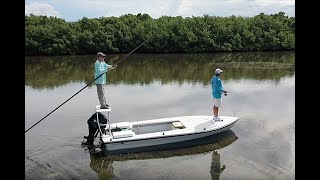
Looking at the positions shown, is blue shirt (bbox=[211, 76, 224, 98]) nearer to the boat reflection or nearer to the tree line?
the boat reflection

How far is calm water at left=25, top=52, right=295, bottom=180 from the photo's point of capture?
7.66 metres

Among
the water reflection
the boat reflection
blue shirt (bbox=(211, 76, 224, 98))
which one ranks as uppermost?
the water reflection

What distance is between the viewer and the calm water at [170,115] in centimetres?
766

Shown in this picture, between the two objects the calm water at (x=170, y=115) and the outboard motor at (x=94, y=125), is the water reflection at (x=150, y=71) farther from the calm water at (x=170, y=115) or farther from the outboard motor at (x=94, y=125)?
the outboard motor at (x=94, y=125)

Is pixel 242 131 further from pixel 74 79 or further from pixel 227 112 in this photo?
pixel 74 79

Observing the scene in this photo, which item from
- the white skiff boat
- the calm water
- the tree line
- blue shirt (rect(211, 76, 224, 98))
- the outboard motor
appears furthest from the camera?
the tree line

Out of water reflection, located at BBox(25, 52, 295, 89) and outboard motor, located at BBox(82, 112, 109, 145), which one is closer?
outboard motor, located at BBox(82, 112, 109, 145)

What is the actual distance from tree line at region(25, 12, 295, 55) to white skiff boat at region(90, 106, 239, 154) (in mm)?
25153

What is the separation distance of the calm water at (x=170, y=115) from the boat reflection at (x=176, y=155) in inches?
0.8

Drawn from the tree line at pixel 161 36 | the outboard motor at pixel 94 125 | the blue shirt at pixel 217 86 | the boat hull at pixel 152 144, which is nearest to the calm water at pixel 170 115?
the boat hull at pixel 152 144

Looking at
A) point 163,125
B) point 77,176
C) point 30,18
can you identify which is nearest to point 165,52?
point 30,18

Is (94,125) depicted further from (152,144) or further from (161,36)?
(161,36)

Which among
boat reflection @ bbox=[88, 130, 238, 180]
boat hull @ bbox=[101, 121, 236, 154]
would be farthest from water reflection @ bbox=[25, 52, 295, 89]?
boat hull @ bbox=[101, 121, 236, 154]
